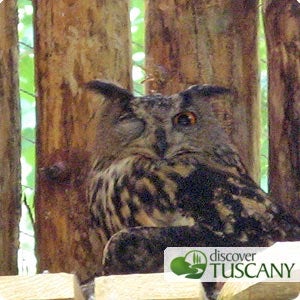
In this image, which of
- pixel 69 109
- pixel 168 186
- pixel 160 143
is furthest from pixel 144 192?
pixel 69 109

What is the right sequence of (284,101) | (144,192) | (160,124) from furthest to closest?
(160,124) < (284,101) < (144,192)

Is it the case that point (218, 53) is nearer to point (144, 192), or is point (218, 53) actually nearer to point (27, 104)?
point (144, 192)

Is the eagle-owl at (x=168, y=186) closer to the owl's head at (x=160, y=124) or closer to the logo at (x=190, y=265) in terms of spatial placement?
the owl's head at (x=160, y=124)

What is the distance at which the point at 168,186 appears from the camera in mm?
2457

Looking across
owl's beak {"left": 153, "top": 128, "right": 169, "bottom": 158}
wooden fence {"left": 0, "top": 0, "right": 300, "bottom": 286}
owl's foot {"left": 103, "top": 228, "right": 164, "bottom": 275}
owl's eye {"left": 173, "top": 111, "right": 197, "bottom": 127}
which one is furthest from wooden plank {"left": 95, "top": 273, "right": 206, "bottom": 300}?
owl's eye {"left": 173, "top": 111, "right": 197, "bottom": 127}

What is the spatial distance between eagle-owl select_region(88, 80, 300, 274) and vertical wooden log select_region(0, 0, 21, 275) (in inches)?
8.2

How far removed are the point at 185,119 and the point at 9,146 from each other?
1.75ft

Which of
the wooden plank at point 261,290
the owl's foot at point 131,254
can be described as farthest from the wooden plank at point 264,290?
the owl's foot at point 131,254

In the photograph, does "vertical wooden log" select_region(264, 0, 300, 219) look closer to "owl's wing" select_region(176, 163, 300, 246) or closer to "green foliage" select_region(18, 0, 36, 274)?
"owl's wing" select_region(176, 163, 300, 246)

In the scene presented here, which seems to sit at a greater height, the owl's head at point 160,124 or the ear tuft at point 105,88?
the ear tuft at point 105,88

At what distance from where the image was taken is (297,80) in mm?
2535

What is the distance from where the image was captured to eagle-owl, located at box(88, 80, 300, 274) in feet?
7.32

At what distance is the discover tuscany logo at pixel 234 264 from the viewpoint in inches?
60.0

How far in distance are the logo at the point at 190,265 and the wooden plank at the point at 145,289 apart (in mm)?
283
